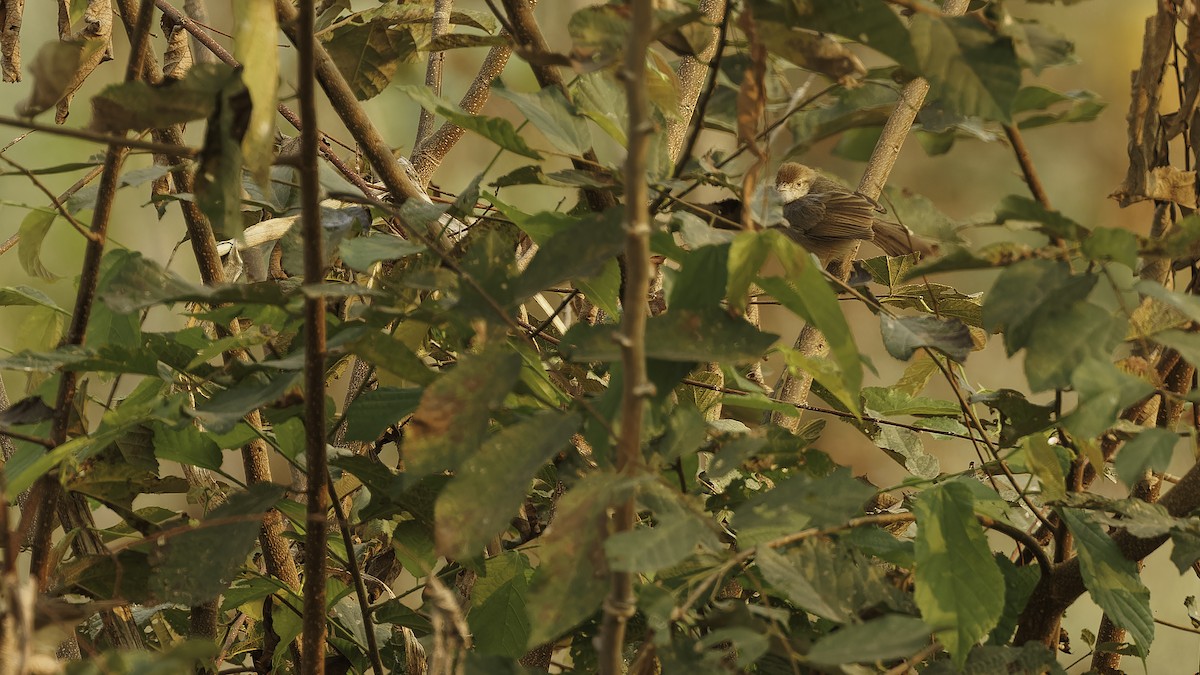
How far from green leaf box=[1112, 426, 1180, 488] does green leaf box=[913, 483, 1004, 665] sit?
3.0 inches

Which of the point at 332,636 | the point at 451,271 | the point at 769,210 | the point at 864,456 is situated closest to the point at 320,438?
the point at 451,271

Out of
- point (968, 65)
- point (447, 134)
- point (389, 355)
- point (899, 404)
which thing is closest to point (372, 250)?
point (389, 355)

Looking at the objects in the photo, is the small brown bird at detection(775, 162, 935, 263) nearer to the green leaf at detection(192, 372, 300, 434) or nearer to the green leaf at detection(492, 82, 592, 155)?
the green leaf at detection(492, 82, 592, 155)

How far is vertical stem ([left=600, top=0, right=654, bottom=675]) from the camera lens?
345 mm

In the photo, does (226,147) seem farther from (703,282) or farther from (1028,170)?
(1028,170)

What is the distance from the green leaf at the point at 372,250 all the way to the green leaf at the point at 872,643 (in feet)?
0.85

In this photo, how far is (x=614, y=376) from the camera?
16.7 inches

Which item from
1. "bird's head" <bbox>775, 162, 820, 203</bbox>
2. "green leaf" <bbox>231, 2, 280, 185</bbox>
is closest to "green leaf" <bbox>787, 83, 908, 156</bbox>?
"green leaf" <bbox>231, 2, 280, 185</bbox>

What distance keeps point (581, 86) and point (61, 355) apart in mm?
288

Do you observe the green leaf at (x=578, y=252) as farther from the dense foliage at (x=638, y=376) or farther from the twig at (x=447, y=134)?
the twig at (x=447, y=134)

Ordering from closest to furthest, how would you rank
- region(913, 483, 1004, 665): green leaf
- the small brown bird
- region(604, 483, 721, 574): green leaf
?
region(604, 483, 721, 574): green leaf → region(913, 483, 1004, 665): green leaf → the small brown bird

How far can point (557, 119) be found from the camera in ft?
1.75

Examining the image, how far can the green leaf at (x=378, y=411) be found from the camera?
1.67ft

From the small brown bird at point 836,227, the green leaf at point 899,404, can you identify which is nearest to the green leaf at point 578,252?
the green leaf at point 899,404
